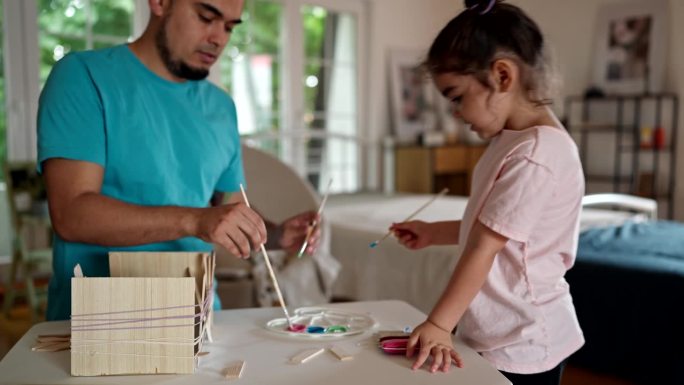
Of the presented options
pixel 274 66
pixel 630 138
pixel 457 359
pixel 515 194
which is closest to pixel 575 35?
pixel 630 138

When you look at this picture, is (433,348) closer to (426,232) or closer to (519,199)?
(519,199)

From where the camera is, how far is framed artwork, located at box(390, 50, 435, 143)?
18.7 feet

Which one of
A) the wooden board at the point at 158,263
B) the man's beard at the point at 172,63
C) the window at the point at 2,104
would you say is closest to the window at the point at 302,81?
the window at the point at 2,104

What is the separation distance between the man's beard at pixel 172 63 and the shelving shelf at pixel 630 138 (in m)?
4.87

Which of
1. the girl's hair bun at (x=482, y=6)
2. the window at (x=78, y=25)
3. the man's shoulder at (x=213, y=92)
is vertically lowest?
the man's shoulder at (x=213, y=92)

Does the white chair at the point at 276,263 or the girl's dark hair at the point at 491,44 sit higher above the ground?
the girl's dark hair at the point at 491,44

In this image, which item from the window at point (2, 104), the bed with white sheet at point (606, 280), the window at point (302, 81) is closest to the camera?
the bed with white sheet at point (606, 280)

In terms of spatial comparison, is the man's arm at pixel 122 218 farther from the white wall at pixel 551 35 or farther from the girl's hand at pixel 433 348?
the white wall at pixel 551 35

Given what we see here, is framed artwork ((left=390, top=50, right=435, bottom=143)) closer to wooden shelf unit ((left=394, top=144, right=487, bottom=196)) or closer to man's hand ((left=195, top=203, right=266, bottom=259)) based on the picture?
wooden shelf unit ((left=394, top=144, right=487, bottom=196))

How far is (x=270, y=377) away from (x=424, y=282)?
2058mm

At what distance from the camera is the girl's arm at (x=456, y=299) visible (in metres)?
0.89

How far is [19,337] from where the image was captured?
10.5 ft

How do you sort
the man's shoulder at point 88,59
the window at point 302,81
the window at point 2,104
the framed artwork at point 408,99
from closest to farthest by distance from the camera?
the man's shoulder at point 88,59
the window at point 2,104
the window at point 302,81
the framed artwork at point 408,99

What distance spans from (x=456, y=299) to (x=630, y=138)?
17.5 feet
